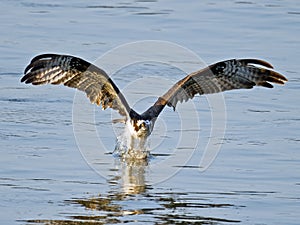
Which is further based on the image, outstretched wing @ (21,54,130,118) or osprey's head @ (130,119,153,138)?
osprey's head @ (130,119,153,138)

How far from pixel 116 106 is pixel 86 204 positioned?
104 inches

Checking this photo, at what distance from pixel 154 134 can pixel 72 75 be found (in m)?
1.18

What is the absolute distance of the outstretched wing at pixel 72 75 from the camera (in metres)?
9.76

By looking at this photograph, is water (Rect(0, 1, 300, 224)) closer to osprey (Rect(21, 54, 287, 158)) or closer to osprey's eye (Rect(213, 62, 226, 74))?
osprey (Rect(21, 54, 287, 158))

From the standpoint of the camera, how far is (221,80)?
1016 centimetres

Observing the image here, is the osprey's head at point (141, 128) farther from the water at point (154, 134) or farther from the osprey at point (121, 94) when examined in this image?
the water at point (154, 134)

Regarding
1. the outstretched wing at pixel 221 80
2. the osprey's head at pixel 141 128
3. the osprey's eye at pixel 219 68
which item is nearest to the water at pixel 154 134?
the osprey's head at pixel 141 128

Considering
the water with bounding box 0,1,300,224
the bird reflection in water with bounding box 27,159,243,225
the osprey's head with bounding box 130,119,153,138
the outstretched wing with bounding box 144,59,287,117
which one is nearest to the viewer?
the bird reflection in water with bounding box 27,159,243,225

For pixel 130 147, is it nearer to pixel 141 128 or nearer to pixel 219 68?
pixel 141 128

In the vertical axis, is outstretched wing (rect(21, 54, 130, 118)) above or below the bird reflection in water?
above

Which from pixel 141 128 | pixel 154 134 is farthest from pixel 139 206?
pixel 154 134

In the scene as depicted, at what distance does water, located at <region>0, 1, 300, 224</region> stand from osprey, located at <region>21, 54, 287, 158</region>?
289 millimetres

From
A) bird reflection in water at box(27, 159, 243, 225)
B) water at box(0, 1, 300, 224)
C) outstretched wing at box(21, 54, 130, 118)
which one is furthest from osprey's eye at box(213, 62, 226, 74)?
bird reflection in water at box(27, 159, 243, 225)

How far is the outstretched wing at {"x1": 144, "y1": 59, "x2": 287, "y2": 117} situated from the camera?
986 cm
